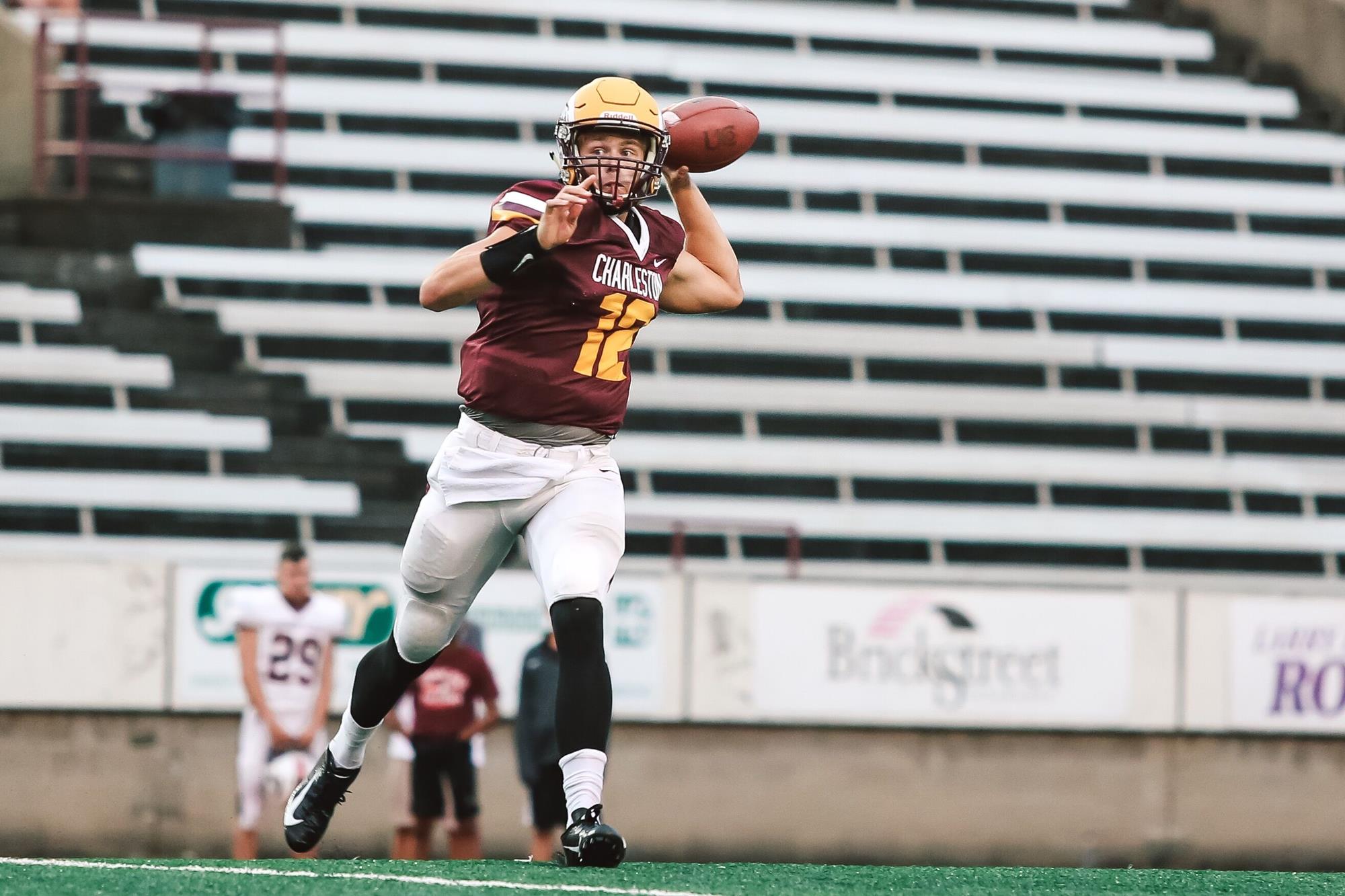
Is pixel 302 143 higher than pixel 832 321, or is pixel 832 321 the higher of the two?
pixel 302 143

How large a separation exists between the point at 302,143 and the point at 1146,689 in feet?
20.7

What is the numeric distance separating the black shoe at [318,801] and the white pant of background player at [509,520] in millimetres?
554

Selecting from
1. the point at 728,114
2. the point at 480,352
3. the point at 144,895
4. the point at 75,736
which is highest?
the point at 728,114

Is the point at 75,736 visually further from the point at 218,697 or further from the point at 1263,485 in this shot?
the point at 1263,485

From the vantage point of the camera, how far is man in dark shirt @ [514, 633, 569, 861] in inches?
353

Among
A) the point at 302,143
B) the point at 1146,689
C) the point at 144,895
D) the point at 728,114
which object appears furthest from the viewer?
the point at 302,143

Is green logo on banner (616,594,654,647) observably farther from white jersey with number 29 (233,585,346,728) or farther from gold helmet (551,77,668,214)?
gold helmet (551,77,668,214)

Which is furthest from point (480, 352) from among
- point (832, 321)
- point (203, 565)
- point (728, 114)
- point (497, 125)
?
point (497, 125)

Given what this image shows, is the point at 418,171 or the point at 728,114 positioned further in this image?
the point at 418,171

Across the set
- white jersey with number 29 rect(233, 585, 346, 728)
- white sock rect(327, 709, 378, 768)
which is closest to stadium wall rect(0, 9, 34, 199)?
white jersey with number 29 rect(233, 585, 346, 728)

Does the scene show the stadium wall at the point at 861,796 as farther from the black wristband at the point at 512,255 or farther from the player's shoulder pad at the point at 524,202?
the black wristband at the point at 512,255

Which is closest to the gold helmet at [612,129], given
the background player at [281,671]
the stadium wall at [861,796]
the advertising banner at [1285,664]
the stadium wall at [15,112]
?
the background player at [281,671]

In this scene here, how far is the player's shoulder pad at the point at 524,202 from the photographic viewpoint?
4.30 metres

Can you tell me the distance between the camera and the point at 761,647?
10359 mm
